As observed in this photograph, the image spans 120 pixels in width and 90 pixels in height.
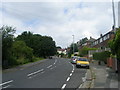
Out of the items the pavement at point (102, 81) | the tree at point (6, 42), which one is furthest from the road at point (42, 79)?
the tree at point (6, 42)

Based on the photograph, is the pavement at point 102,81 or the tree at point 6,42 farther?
the tree at point 6,42

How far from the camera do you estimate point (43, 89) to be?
965cm

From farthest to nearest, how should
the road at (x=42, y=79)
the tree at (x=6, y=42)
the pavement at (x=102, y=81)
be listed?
the tree at (x=6, y=42) → the road at (x=42, y=79) → the pavement at (x=102, y=81)

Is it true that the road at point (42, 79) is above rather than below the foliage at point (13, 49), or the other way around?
below

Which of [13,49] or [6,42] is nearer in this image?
[6,42]

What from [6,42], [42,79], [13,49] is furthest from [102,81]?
[13,49]

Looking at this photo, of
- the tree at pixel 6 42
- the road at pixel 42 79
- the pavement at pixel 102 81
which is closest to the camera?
the pavement at pixel 102 81

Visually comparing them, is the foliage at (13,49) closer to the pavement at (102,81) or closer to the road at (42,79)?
the road at (42,79)

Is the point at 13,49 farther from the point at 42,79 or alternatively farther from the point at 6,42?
the point at 42,79

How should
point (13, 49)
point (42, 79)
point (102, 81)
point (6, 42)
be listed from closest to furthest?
point (102, 81) < point (42, 79) < point (6, 42) < point (13, 49)

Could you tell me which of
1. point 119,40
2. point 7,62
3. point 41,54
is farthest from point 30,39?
point 119,40

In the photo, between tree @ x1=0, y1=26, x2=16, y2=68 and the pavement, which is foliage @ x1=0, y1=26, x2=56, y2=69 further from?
the pavement

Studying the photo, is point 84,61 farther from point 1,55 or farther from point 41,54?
point 41,54

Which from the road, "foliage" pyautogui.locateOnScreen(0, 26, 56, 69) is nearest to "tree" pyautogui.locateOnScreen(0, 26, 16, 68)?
"foliage" pyautogui.locateOnScreen(0, 26, 56, 69)
